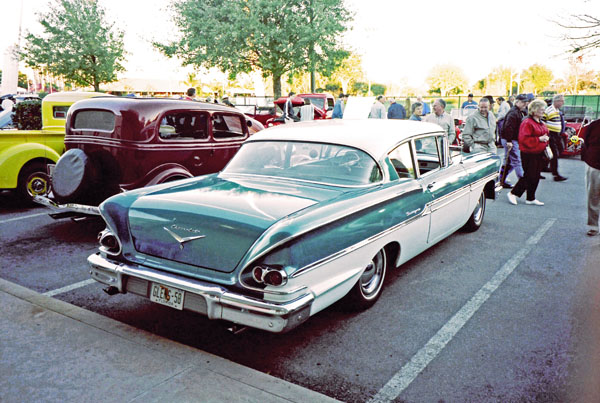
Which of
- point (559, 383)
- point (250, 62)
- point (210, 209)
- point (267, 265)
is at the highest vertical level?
point (250, 62)

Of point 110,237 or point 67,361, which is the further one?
point 110,237

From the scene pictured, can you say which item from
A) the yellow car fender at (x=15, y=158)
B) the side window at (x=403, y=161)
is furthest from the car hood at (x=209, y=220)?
the yellow car fender at (x=15, y=158)

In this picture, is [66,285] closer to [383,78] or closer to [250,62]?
[250,62]

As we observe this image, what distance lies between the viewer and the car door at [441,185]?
5129 mm

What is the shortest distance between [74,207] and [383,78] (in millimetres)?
87387

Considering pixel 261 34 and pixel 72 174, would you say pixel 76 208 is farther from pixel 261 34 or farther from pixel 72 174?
pixel 261 34

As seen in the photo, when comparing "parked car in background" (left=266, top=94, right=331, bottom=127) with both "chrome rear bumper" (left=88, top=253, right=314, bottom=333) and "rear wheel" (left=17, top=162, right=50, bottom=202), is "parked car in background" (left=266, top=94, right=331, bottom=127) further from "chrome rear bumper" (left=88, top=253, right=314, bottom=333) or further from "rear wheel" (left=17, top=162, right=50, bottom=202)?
"chrome rear bumper" (left=88, top=253, right=314, bottom=333)

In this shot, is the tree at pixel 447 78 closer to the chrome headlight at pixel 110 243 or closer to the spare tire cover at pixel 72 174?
the spare tire cover at pixel 72 174

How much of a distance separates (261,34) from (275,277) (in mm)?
21826

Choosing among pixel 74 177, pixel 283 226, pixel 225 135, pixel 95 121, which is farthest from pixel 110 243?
pixel 225 135

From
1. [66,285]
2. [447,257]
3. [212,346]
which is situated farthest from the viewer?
[447,257]

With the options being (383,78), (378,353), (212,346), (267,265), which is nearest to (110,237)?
(212,346)

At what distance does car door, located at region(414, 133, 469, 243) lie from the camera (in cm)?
513

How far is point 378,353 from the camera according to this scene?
141 inches
